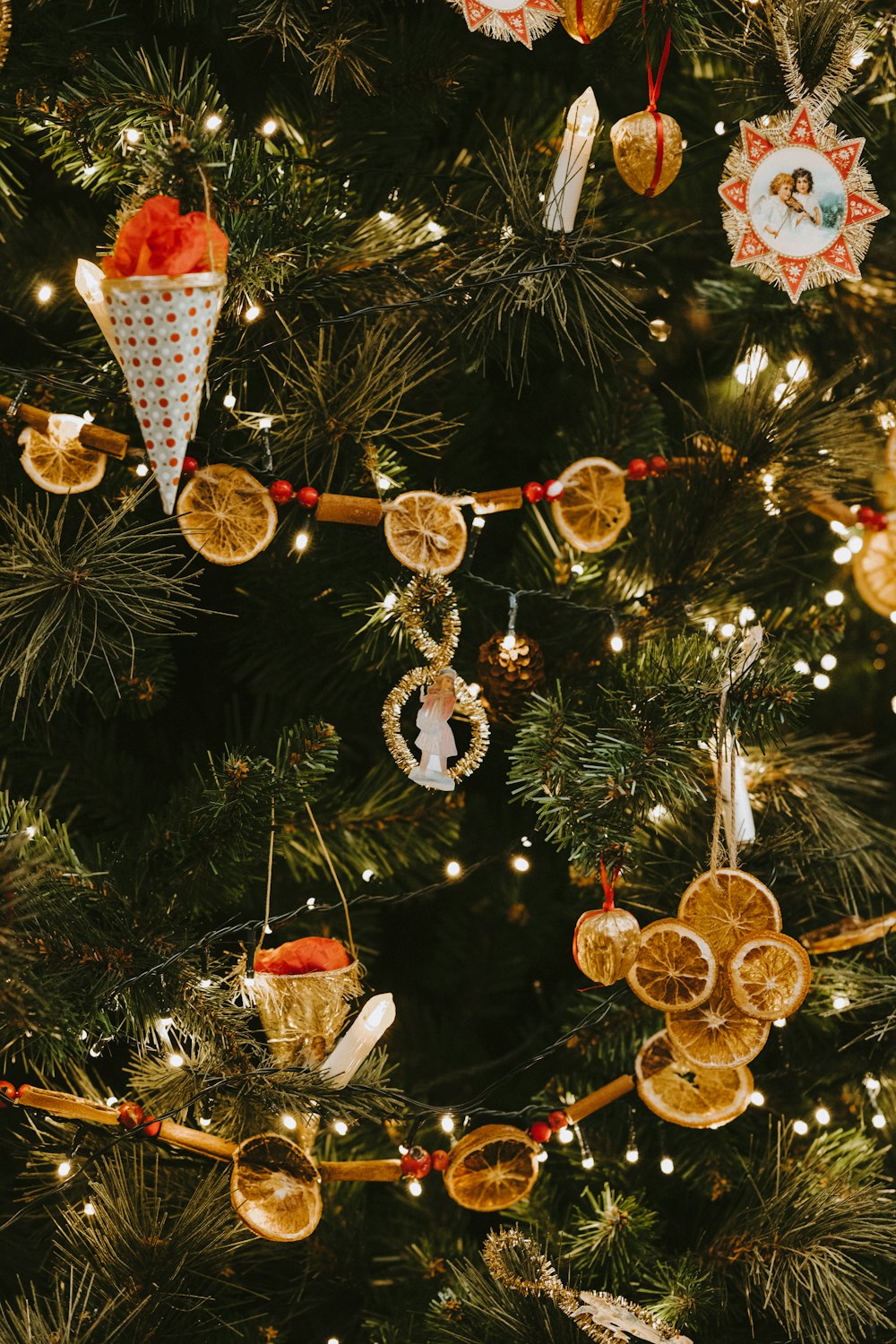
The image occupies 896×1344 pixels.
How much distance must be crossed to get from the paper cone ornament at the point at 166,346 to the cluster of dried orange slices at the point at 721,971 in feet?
1.30

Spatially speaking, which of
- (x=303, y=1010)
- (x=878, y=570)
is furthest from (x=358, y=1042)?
(x=878, y=570)

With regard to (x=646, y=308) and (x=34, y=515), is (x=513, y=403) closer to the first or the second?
(x=646, y=308)

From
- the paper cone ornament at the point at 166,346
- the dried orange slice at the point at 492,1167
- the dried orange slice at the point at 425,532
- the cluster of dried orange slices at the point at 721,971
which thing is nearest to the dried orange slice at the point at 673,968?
the cluster of dried orange slices at the point at 721,971

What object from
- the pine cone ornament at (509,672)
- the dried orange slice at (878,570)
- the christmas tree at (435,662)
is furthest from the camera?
the dried orange slice at (878,570)

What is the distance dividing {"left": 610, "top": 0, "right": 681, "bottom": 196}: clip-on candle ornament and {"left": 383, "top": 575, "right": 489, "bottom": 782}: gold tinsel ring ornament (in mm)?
281

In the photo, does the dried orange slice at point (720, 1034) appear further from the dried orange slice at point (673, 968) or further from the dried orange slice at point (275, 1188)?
the dried orange slice at point (275, 1188)

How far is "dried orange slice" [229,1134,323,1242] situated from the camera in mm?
655

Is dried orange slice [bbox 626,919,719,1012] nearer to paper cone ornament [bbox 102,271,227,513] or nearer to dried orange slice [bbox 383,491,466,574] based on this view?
dried orange slice [bbox 383,491,466,574]

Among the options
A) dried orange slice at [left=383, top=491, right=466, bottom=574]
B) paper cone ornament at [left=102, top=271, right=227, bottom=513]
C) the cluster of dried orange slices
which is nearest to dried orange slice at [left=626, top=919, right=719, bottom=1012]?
the cluster of dried orange slices

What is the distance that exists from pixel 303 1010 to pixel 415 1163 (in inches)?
5.2

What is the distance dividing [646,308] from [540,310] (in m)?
0.32

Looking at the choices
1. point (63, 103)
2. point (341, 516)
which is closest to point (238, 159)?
point (63, 103)

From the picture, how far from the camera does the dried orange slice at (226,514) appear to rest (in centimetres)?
66

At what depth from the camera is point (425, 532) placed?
72cm
